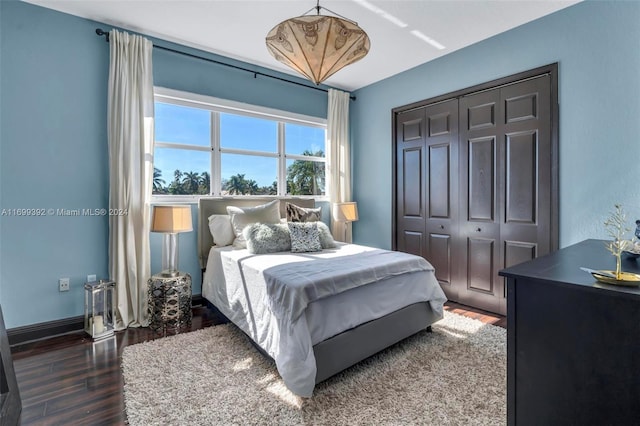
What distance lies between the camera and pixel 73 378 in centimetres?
207

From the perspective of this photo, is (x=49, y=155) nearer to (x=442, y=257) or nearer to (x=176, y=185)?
(x=176, y=185)

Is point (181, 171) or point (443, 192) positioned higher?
point (181, 171)

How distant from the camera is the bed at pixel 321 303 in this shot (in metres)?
1.88

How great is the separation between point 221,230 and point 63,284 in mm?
1404

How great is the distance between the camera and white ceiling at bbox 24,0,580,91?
2.67m

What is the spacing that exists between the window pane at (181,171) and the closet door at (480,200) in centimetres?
290

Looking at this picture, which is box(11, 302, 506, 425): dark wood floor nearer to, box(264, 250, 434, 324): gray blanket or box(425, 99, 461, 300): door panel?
box(425, 99, 461, 300): door panel

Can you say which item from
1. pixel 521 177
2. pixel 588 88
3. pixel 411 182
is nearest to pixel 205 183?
pixel 411 182

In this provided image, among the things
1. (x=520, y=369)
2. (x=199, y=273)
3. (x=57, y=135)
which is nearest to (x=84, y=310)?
(x=199, y=273)

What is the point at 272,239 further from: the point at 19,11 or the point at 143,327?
the point at 19,11

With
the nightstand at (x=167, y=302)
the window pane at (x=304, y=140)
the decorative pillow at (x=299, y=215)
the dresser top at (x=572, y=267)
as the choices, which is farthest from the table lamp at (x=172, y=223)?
the dresser top at (x=572, y=267)

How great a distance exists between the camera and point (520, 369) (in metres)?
1.18

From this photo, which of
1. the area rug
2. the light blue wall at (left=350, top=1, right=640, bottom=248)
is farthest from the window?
the light blue wall at (left=350, top=1, right=640, bottom=248)

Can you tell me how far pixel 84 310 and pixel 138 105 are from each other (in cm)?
195
